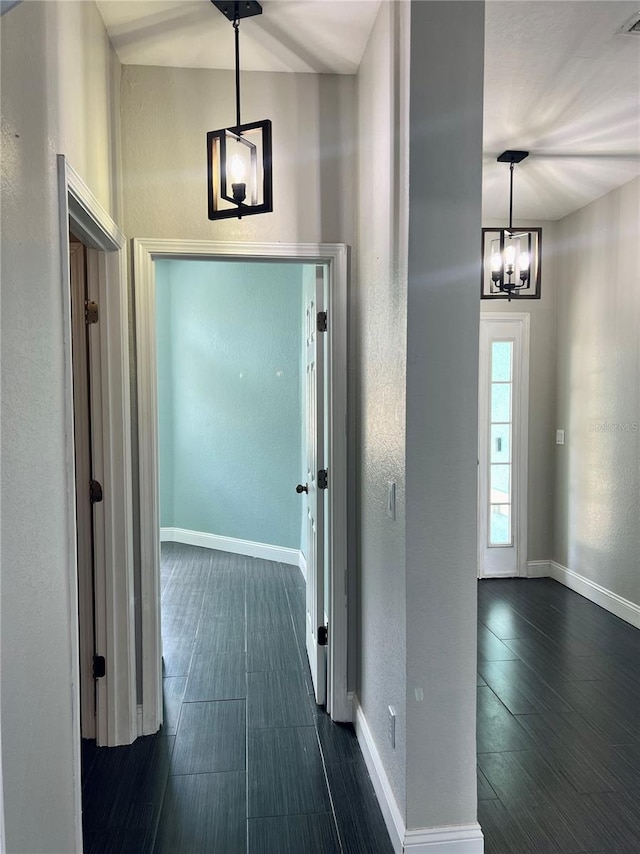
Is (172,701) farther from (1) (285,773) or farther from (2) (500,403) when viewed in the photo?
(2) (500,403)

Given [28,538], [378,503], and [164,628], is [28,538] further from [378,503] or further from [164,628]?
[164,628]

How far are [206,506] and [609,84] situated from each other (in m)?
4.72

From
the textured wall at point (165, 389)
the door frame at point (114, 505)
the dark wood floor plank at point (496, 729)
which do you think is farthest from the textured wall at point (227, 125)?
the textured wall at point (165, 389)

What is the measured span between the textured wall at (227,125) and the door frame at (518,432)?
8.53ft

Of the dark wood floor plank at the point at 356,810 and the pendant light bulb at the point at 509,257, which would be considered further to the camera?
the pendant light bulb at the point at 509,257

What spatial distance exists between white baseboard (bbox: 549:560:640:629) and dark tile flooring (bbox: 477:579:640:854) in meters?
0.06

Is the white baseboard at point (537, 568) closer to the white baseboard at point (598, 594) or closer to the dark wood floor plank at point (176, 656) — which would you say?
the white baseboard at point (598, 594)

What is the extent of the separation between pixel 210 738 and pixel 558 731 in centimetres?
153

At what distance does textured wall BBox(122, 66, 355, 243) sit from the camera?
2.47 m

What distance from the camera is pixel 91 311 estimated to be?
2398 mm

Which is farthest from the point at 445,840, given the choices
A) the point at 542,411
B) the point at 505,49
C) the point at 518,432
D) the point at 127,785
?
the point at 542,411

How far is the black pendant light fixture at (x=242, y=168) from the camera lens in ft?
6.41

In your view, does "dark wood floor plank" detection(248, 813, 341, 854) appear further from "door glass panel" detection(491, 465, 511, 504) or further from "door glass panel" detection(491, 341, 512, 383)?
"door glass panel" detection(491, 341, 512, 383)

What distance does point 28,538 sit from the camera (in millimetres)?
1413
